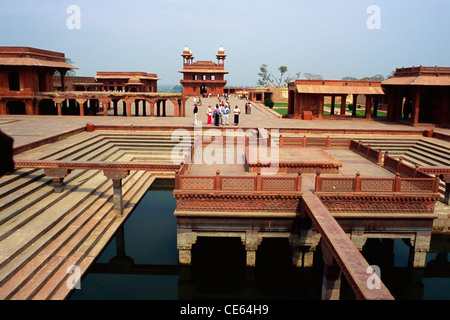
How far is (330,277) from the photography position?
759 cm

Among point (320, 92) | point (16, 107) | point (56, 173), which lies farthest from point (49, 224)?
point (16, 107)

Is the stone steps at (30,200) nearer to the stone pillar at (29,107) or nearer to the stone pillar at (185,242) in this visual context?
the stone pillar at (185,242)

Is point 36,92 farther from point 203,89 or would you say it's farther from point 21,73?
point 203,89

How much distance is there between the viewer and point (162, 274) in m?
10.5

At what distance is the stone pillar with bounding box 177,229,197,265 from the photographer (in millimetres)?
9961

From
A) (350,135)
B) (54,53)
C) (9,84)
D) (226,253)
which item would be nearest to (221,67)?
(54,53)

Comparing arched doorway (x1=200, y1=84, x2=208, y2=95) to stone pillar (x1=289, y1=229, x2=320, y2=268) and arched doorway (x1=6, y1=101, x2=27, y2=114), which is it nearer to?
arched doorway (x1=6, y1=101, x2=27, y2=114)

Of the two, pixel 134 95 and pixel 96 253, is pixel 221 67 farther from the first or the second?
pixel 96 253

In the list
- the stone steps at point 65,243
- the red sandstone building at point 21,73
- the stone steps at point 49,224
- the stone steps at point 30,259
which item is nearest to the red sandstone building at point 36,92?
the red sandstone building at point 21,73

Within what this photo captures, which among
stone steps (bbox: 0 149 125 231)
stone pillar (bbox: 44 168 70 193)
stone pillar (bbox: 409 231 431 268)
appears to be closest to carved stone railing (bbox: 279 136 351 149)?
stone pillar (bbox: 409 231 431 268)

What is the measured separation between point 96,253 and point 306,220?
238 inches

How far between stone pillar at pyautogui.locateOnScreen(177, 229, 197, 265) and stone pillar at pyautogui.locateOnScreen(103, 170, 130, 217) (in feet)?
10.8

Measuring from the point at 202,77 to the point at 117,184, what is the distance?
53.2 meters

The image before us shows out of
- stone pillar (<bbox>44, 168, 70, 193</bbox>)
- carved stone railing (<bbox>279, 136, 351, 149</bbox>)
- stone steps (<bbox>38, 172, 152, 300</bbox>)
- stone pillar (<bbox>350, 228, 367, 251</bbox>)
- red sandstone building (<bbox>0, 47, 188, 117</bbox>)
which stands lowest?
stone steps (<bbox>38, 172, 152, 300</bbox>)
